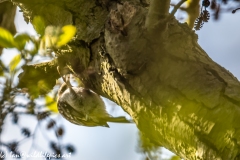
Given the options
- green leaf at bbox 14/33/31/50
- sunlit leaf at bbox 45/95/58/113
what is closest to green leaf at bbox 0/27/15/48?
green leaf at bbox 14/33/31/50

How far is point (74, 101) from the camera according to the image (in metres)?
1.26

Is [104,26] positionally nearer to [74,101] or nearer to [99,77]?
[99,77]

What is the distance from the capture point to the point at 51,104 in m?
1.22

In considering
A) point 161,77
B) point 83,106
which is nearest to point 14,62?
point 161,77

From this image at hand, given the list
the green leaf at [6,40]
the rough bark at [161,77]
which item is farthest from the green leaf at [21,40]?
the rough bark at [161,77]

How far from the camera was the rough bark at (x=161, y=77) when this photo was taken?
0.75 m

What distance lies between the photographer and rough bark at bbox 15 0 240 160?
754mm

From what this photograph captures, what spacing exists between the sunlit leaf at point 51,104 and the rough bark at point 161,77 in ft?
0.60

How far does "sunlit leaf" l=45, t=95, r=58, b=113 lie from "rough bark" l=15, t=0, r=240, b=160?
0.18 m

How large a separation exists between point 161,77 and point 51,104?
498 millimetres

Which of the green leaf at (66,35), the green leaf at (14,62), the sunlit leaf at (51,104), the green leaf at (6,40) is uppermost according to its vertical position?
the green leaf at (66,35)

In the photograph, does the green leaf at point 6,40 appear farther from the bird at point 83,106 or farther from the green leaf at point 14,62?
the bird at point 83,106

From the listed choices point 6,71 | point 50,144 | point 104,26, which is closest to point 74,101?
point 50,144

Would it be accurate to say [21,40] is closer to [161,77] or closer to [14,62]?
[14,62]
